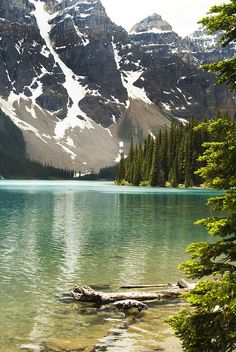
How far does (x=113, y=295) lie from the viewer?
2148 cm

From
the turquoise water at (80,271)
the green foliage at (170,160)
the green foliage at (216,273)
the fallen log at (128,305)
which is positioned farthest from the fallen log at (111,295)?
the green foliage at (170,160)

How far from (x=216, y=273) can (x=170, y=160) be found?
541 feet

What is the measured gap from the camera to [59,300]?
2222 cm

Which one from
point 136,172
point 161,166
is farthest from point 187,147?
point 136,172

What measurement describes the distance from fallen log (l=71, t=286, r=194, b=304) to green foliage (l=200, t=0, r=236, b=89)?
12.9 metres

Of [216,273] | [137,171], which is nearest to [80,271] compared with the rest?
[216,273]

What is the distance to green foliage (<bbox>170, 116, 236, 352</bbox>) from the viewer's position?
9675 mm

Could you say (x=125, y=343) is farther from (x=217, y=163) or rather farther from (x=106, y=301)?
(x=217, y=163)

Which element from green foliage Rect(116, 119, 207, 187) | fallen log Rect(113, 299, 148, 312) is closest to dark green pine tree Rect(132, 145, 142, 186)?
green foliage Rect(116, 119, 207, 187)

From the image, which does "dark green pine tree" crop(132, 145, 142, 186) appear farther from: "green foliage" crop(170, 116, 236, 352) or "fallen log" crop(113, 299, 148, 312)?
"green foliage" crop(170, 116, 236, 352)

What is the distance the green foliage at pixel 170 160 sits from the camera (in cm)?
16325

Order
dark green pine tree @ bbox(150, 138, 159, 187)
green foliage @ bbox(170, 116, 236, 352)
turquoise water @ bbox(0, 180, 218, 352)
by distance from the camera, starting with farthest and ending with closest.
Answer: dark green pine tree @ bbox(150, 138, 159, 187) < turquoise water @ bbox(0, 180, 218, 352) < green foliage @ bbox(170, 116, 236, 352)

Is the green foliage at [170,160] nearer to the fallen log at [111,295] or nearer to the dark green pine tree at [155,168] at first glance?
the dark green pine tree at [155,168]

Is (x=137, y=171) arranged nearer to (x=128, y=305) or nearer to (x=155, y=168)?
(x=155, y=168)
